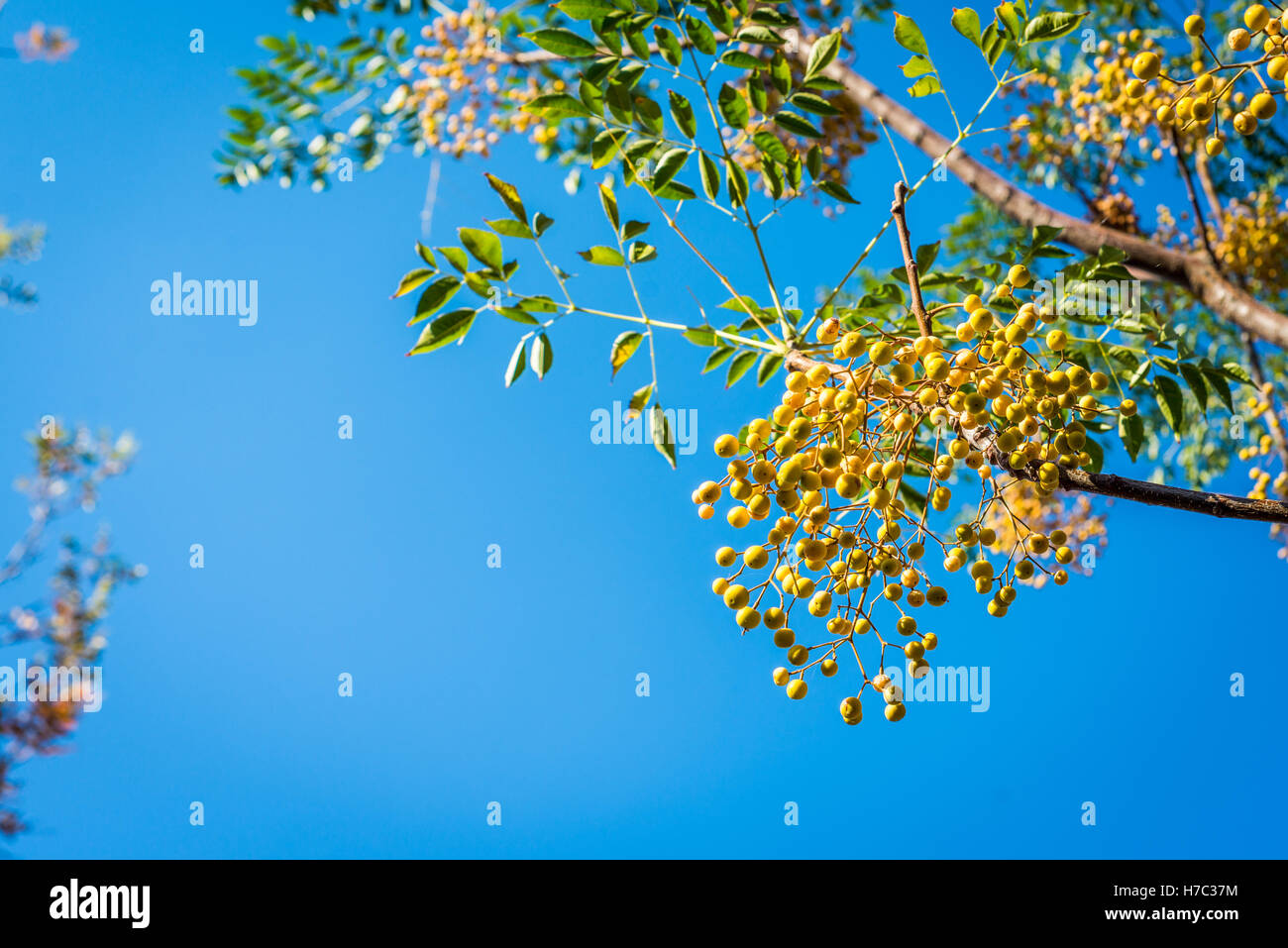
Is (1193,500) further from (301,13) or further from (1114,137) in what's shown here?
(301,13)

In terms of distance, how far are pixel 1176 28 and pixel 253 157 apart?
3.14 metres

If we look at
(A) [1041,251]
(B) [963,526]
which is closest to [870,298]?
(A) [1041,251]

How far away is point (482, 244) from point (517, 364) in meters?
0.19

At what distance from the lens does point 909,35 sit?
1.20 meters

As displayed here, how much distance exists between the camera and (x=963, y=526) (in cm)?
109

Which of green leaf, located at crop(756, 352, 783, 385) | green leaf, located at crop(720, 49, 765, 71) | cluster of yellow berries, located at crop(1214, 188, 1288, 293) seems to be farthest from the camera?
cluster of yellow berries, located at crop(1214, 188, 1288, 293)

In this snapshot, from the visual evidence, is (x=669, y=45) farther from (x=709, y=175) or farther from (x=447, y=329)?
(x=447, y=329)

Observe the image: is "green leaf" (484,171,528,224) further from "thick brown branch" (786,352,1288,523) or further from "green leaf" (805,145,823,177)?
"thick brown branch" (786,352,1288,523)

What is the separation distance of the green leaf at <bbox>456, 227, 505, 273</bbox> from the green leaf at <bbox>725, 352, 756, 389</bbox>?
424 millimetres

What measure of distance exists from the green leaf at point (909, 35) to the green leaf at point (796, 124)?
0.16 meters

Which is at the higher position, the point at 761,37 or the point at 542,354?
the point at 761,37

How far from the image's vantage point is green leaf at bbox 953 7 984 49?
1.20m

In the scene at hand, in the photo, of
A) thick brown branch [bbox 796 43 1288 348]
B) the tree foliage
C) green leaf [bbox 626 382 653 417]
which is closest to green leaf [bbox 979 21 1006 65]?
the tree foliage

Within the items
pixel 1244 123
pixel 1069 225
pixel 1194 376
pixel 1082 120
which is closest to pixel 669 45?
pixel 1244 123
